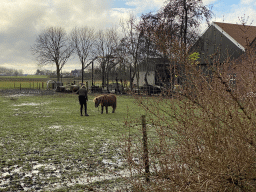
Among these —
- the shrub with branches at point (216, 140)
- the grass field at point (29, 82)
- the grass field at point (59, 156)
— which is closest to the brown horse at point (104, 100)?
the grass field at point (59, 156)

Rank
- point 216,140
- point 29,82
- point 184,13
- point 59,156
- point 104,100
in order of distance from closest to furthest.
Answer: point 216,140 → point 59,156 → point 104,100 → point 184,13 → point 29,82

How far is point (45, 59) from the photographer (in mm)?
53281

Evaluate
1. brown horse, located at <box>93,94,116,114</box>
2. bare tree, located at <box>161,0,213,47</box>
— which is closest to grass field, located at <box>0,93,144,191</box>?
brown horse, located at <box>93,94,116,114</box>

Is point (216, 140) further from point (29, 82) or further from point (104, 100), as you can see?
point (29, 82)

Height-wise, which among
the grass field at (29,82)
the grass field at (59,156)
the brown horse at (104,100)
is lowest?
the grass field at (59,156)

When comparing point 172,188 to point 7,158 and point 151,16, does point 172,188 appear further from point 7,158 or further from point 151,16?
point 151,16

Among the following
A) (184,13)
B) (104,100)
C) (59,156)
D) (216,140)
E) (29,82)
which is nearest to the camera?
(216,140)

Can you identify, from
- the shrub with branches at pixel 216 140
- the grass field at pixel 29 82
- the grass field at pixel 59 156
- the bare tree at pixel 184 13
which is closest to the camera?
the shrub with branches at pixel 216 140

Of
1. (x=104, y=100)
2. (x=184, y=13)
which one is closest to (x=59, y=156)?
(x=104, y=100)

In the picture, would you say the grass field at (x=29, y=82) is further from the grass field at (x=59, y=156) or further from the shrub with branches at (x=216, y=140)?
the shrub with branches at (x=216, y=140)

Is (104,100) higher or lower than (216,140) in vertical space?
lower

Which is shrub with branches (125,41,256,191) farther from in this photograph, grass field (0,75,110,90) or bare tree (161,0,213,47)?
grass field (0,75,110,90)

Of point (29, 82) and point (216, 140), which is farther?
point (29, 82)

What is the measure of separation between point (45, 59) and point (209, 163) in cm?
5462
